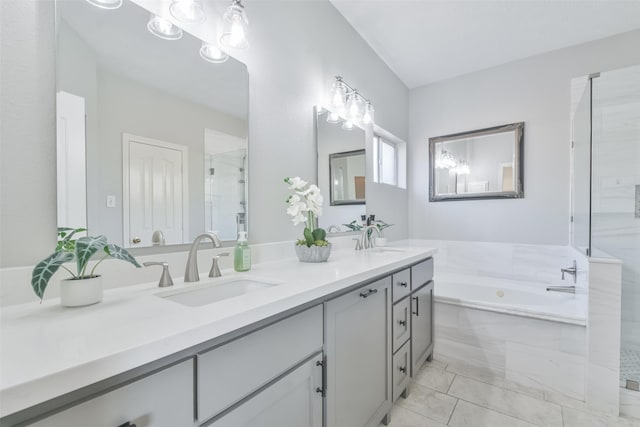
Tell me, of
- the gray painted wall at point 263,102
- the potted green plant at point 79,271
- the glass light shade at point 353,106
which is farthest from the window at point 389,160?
the potted green plant at point 79,271

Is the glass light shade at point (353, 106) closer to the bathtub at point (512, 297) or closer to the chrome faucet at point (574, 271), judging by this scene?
the bathtub at point (512, 297)

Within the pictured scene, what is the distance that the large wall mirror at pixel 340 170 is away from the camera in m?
1.96

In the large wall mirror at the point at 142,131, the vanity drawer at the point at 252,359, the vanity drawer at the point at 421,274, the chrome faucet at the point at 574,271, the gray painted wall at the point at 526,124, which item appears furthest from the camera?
the gray painted wall at the point at 526,124

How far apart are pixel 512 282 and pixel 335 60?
2.64 m

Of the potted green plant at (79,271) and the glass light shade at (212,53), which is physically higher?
the glass light shade at (212,53)

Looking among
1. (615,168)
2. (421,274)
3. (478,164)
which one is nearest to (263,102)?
(421,274)

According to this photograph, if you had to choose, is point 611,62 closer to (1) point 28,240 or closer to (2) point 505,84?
(2) point 505,84

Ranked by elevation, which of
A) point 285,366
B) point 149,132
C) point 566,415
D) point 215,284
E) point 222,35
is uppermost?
point 222,35

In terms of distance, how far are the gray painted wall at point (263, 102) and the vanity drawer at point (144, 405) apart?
1.82ft

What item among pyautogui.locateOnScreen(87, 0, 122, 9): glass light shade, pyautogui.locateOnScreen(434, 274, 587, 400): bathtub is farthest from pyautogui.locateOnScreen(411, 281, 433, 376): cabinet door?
pyautogui.locateOnScreen(87, 0, 122, 9): glass light shade

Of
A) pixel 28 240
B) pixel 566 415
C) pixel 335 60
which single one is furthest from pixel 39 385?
pixel 566 415

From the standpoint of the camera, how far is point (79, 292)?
75 cm

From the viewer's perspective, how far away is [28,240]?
79cm

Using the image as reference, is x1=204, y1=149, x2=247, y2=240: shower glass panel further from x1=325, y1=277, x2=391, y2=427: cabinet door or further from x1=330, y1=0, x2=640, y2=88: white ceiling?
x1=330, y1=0, x2=640, y2=88: white ceiling
